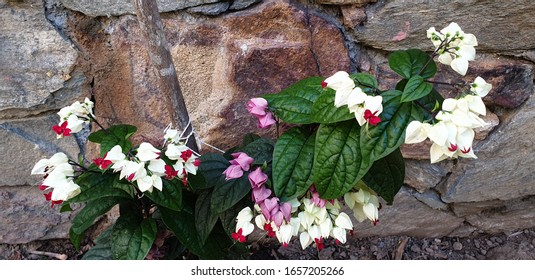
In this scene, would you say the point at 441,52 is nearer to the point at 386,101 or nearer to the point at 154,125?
the point at 386,101

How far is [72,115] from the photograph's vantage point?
37.4 inches

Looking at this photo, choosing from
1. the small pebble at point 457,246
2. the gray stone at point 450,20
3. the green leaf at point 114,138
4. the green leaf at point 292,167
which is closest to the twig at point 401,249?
the small pebble at point 457,246

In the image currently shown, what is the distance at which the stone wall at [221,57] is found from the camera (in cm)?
113

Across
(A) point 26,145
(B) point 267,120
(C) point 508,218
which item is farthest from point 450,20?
(A) point 26,145

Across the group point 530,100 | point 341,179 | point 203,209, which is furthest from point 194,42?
point 530,100

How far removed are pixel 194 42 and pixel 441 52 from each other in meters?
0.58

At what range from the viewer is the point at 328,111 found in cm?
85

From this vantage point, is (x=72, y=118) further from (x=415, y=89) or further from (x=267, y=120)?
(x=415, y=89)

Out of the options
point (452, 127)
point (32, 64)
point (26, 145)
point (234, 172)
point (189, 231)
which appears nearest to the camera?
point (452, 127)

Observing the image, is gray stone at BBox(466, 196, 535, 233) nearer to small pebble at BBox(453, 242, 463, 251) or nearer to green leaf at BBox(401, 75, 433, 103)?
small pebble at BBox(453, 242, 463, 251)

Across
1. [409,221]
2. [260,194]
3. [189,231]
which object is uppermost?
[260,194]

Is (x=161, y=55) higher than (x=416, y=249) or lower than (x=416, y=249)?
higher

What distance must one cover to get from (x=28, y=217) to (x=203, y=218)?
29.1 inches

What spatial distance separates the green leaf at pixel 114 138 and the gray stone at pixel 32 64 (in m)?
0.32
